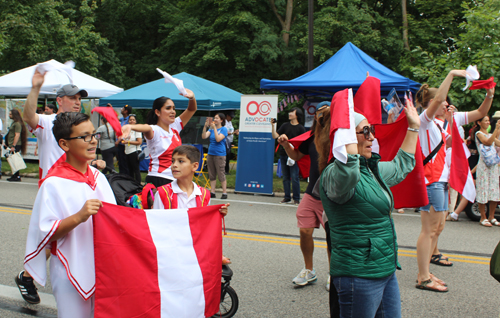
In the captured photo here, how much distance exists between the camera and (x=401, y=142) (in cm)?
329

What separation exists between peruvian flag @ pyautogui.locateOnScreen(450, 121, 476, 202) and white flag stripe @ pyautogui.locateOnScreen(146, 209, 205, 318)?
3.20 meters

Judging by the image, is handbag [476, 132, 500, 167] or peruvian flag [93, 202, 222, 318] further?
handbag [476, 132, 500, 167]

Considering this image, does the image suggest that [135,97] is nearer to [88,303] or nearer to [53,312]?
[53,312]

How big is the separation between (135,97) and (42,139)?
9875mm

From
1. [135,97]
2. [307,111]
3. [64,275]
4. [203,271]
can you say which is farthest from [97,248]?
[307,111]

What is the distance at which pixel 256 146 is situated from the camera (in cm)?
1134

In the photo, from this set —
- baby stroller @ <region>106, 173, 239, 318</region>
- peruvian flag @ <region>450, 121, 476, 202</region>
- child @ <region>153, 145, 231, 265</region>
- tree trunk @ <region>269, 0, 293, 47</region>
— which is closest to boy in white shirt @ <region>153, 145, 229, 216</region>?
child @ <region>153, 145, 231, 265</region>

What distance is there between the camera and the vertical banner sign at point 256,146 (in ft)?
36.8

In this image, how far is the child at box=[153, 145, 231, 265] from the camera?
11.3 ft

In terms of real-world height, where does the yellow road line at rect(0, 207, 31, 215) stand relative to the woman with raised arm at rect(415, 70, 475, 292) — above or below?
below

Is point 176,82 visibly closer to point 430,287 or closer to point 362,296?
point 362,296

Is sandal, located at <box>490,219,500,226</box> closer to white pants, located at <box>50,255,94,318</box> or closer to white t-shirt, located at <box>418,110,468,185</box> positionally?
white t-shirt, located at <box>418,110,468,185</box>

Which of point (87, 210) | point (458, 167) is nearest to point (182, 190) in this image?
point (87, 210)

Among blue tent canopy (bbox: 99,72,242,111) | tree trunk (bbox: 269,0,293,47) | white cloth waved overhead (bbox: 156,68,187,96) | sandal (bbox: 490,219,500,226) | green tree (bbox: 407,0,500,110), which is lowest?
sandal (bbox: 490,219,500,226)
